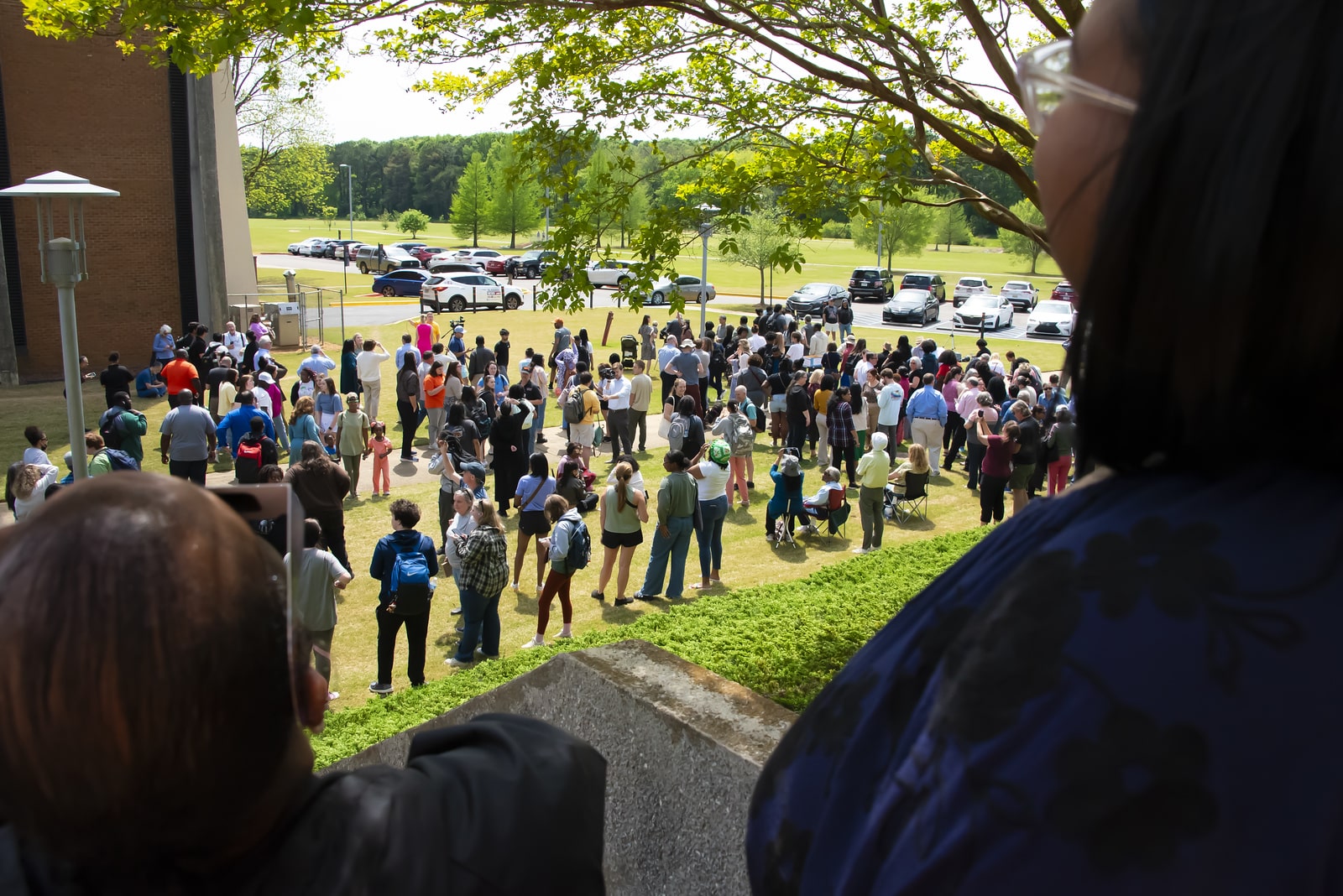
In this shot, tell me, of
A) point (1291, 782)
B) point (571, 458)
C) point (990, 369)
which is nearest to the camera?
point (1291, 782)

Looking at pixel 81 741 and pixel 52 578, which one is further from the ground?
pixel 52 578

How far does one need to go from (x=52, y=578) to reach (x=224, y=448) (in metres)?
17.6

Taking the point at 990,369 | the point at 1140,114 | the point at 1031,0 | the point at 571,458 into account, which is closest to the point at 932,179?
the point at 1031,0

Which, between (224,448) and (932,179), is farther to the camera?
(224,448)

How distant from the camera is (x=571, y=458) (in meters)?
12.6

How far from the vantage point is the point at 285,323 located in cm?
3050

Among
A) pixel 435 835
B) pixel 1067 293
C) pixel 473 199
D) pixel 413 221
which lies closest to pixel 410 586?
pixel 435 835

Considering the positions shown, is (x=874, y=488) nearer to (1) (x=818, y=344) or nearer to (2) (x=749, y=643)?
(2) (x=749, y=643)

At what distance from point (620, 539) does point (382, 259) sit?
50849mm

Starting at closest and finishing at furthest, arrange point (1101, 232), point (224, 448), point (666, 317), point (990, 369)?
point (1101, 232) < point (224, 448) < point (990, 369) < point (666, 317)

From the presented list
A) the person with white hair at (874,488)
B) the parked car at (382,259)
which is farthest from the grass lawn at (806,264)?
the person with white hair at (874,488)

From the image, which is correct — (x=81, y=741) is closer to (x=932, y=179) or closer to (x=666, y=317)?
(x=932, y=179)

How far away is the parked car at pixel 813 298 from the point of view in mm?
45188

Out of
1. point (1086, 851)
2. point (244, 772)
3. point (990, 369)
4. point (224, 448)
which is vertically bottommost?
point (224, 448)
